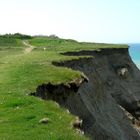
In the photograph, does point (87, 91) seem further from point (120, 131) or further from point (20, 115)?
point (20, 115)

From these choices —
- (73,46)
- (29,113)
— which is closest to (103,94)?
(73,46)

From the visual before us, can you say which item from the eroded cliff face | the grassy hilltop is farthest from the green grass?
the grassy hilltop

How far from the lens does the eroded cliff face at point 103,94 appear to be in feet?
83.4

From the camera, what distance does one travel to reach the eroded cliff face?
25419mm

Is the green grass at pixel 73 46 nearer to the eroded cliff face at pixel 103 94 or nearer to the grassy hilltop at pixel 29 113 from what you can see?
the eroded cliff face at pixel 103 94

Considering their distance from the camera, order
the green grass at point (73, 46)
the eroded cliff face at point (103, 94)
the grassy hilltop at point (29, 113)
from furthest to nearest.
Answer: the green grass at point (73, 46) → the eroded cliff face at point (103, 94) → the grassy hilltop at point (29, 113)

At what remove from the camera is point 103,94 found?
3925 cm

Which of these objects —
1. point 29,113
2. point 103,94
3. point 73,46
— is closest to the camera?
point 29,113

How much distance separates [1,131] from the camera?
592 inches

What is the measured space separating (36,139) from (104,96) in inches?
999

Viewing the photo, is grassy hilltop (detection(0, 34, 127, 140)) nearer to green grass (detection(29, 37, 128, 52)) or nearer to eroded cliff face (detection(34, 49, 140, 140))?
eroded cliff face (detection(34, 49, 140, 140))

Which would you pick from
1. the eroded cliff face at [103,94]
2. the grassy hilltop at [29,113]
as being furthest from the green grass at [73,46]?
the grassy hilltop at [29,113]

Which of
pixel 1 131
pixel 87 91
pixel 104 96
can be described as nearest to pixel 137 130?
pixel 104 96

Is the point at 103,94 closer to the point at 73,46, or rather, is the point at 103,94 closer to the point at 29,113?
the point at 73,46
